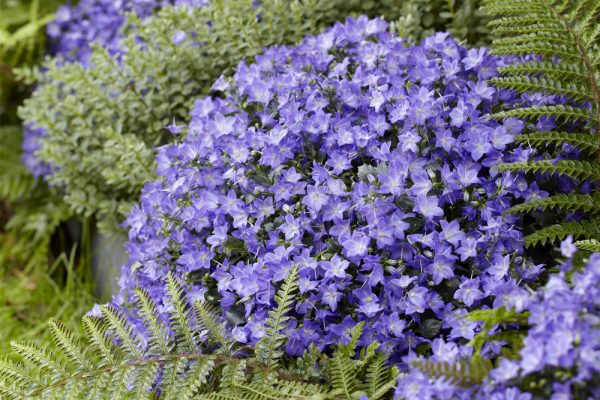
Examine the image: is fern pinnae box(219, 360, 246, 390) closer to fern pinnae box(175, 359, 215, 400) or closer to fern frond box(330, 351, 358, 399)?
fern pinnae box(175, 359, 215, 400)

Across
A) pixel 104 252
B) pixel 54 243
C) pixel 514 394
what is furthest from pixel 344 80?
pixel 54 243

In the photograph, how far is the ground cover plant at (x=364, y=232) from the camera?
1.83 m

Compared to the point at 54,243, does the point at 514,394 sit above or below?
above

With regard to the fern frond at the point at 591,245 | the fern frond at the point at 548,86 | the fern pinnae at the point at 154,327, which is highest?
the fern frond at the point at 548,86

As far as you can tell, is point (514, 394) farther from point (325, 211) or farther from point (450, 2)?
point (450, 2)

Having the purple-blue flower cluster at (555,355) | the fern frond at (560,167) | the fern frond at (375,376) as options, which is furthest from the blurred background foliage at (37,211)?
the purple-blue flower cluster at (555,355)

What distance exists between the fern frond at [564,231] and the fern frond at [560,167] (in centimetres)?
14

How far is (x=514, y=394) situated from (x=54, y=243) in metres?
3.15

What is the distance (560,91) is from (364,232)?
2.43 feet

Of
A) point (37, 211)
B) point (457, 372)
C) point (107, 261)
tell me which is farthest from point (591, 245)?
point (37, 211)

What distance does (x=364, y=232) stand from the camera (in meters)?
1.95

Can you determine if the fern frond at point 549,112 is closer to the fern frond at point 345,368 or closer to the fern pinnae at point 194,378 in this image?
the fern frond at point 345,368

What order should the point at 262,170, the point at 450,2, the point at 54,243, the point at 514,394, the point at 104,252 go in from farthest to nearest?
1. the point at 54,243
2. the point at 104,252
3. the point at 450,2
4. the point at 262,170
5. the point at 514,394

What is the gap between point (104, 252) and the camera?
3.49 meters
